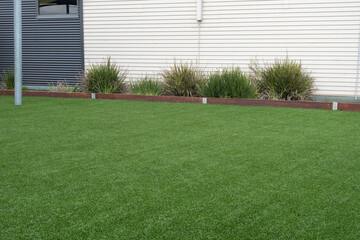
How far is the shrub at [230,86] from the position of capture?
780 centimetres

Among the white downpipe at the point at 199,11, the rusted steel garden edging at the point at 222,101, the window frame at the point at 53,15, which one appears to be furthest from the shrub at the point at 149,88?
the window frame at the point at 53,15

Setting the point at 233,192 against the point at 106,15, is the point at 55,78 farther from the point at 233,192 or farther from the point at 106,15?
the point at 233,192

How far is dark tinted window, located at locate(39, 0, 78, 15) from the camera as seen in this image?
10.6m

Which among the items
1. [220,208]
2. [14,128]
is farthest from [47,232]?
[14,128]

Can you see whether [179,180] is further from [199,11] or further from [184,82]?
[199,11]

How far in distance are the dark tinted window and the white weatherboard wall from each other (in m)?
0.46

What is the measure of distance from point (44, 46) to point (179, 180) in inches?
359

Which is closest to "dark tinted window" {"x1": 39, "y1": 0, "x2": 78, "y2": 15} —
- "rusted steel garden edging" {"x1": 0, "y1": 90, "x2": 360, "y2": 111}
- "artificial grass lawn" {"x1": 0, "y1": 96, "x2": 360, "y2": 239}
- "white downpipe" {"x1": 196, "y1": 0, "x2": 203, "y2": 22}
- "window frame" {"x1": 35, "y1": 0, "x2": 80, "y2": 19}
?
"window frame" {"x1": 35, "y1": 0, "x2": 80, "y2": 19}

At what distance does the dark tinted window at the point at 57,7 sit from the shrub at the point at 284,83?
17.8ft

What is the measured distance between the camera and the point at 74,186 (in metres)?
2.72

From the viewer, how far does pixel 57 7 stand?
1072cm

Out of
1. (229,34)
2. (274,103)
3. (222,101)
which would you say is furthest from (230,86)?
(229,34)

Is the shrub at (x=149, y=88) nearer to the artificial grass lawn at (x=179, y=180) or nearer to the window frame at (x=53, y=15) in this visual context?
the window frame at (x=53, y=15)

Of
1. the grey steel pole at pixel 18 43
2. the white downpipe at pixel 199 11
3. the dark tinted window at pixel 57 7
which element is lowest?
the grey steel pole at pixel 18 43
